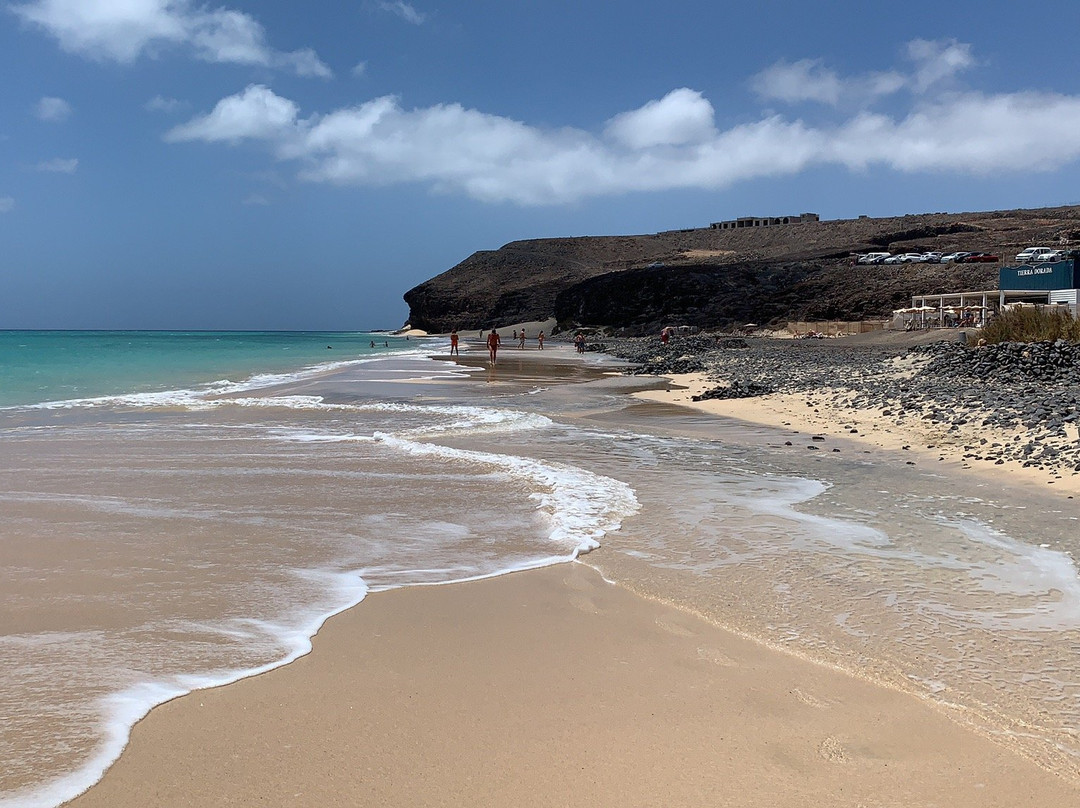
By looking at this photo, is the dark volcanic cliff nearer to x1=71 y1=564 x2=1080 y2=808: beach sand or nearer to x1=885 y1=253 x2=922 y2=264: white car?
x1=885 y1=253 x2=922 y2=264: white car

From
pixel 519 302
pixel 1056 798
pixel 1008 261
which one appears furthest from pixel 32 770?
pixel 519 302

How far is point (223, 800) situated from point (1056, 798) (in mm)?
2867

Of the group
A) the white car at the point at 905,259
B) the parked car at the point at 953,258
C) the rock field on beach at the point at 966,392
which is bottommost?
the rock field on beach at the point at 966,392

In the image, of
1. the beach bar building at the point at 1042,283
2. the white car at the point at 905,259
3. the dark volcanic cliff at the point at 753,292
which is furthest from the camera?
the white car at the point at 905,259

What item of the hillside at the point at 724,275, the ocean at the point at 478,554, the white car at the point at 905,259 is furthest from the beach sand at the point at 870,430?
the white car at the point at 905,259

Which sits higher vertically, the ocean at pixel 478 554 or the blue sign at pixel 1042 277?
the blue sign at pixel 1042 277

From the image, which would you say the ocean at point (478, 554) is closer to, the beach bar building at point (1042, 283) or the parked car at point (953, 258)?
the beach bar building at point (1042, 283)

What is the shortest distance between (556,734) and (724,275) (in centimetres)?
6804

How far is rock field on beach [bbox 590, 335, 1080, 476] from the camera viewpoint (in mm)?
9516

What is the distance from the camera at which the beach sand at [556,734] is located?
2.72 meters

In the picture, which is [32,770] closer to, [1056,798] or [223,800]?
[223,800]

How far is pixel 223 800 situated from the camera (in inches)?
104

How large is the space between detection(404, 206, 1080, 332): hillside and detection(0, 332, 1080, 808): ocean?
48.5 metres

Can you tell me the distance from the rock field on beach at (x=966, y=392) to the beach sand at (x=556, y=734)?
6.38 m
